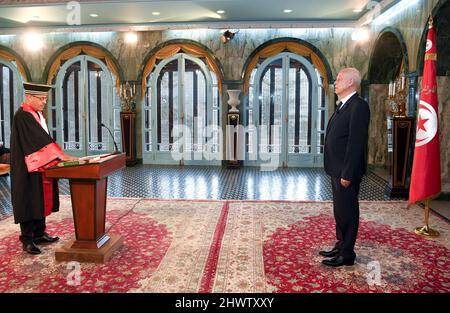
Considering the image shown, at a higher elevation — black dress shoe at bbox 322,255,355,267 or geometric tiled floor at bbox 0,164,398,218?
geometric tiled floor at bbox 0,164,398,218

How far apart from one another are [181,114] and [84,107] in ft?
8.57

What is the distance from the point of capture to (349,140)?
340cm

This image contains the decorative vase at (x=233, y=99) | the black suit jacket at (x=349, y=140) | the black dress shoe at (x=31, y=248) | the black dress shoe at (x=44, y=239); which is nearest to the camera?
the black suit jacket at (x=349, y=140)

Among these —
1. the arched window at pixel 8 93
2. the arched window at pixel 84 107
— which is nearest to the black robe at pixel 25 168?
the arched window at pixel 84 107

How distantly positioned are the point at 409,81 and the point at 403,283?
13.7 feet

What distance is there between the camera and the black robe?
3.81 metres

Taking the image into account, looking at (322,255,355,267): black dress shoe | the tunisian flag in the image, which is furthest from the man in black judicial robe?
the tunisian flag

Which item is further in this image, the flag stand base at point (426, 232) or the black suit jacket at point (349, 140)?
the flag stand base at point (426, 232)

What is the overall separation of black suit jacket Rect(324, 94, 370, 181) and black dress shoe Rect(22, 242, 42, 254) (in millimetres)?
2832

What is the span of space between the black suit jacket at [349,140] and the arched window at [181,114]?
6.66 metres

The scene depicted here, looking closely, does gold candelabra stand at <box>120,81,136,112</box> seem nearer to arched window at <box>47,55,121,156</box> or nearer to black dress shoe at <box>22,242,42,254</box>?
arched window at <box>47,55,121,156</box>

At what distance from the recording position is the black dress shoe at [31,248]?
393cm

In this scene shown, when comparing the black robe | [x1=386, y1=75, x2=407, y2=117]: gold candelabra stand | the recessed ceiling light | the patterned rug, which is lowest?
the patterned rug

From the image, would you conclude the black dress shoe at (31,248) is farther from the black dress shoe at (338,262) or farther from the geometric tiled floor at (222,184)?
the black dress shoe at (338,262)
